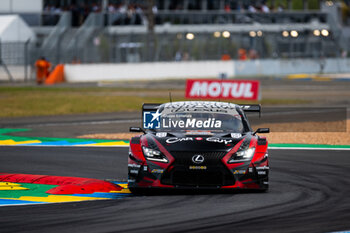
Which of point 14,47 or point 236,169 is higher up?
point 236,169

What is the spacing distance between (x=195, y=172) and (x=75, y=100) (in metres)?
23.0

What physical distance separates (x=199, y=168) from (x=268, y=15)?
55.9 m

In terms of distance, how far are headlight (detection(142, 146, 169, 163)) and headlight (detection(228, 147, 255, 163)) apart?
0.83 m

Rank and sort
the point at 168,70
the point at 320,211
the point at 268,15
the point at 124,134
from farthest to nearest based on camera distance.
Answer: the point at 268,15, the point at 168,70, the point at 124,134, the point at 320,211

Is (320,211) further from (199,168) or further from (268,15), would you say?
(268,15)

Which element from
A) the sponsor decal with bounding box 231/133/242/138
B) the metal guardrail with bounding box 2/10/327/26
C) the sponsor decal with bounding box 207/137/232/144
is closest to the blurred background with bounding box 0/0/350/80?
the metal guardrail with bounding box 2/10/327/26

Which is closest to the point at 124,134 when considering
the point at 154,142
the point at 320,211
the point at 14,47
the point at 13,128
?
the point at 13,128

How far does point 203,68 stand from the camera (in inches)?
2135

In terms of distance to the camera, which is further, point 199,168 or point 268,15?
point 268,15

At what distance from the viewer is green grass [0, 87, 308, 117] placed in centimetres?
2866

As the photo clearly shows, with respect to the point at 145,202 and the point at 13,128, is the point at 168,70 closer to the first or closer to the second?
the point at 13,128

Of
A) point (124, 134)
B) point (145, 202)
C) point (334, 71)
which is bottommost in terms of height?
point (334, 71)

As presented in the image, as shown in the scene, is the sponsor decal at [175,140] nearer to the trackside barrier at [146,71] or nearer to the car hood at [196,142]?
the car hood at [196,142]

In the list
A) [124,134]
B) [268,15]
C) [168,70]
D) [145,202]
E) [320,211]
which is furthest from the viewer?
[268,15]
